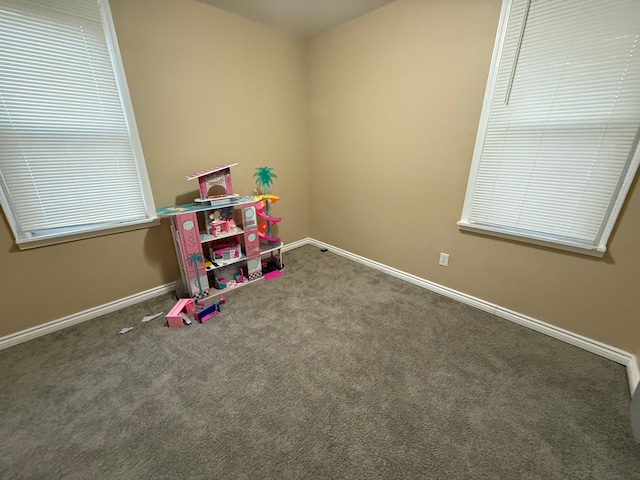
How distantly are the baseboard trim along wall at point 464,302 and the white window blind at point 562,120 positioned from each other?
0.59 m

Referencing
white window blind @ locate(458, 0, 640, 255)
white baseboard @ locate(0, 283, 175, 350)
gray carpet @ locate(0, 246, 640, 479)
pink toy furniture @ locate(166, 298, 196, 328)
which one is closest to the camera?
gray carpet @ locate(0, 246, 640, 479)

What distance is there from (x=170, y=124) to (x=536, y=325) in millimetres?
3140

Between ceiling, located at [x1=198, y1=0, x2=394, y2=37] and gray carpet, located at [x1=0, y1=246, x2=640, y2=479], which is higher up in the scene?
ceiling, located at [x1=198, y1=0, x2=394, y2=37]

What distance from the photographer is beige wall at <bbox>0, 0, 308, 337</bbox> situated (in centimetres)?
174

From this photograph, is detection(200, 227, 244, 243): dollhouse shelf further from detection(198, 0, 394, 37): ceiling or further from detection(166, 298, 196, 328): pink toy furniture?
detection(198, 0, 394, 37): ceiling

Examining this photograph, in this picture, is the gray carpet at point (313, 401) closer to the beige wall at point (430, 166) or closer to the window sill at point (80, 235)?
the beige wall at point (430, 166)

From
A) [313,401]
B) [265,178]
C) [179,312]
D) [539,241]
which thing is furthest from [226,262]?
[539,241]

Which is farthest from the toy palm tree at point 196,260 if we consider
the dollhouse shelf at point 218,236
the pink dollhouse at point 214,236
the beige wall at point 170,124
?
the beige wall at point 170,124

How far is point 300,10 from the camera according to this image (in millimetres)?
2107

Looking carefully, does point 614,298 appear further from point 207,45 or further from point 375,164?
point 207,45

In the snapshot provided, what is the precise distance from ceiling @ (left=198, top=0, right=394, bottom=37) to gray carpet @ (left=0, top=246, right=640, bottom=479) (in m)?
2.43

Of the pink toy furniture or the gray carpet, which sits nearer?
the gray carpet

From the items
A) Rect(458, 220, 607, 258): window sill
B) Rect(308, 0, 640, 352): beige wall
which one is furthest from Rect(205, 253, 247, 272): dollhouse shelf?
Rect(458, 220, 607, 258): window sill

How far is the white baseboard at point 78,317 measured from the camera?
1706 millimetres
